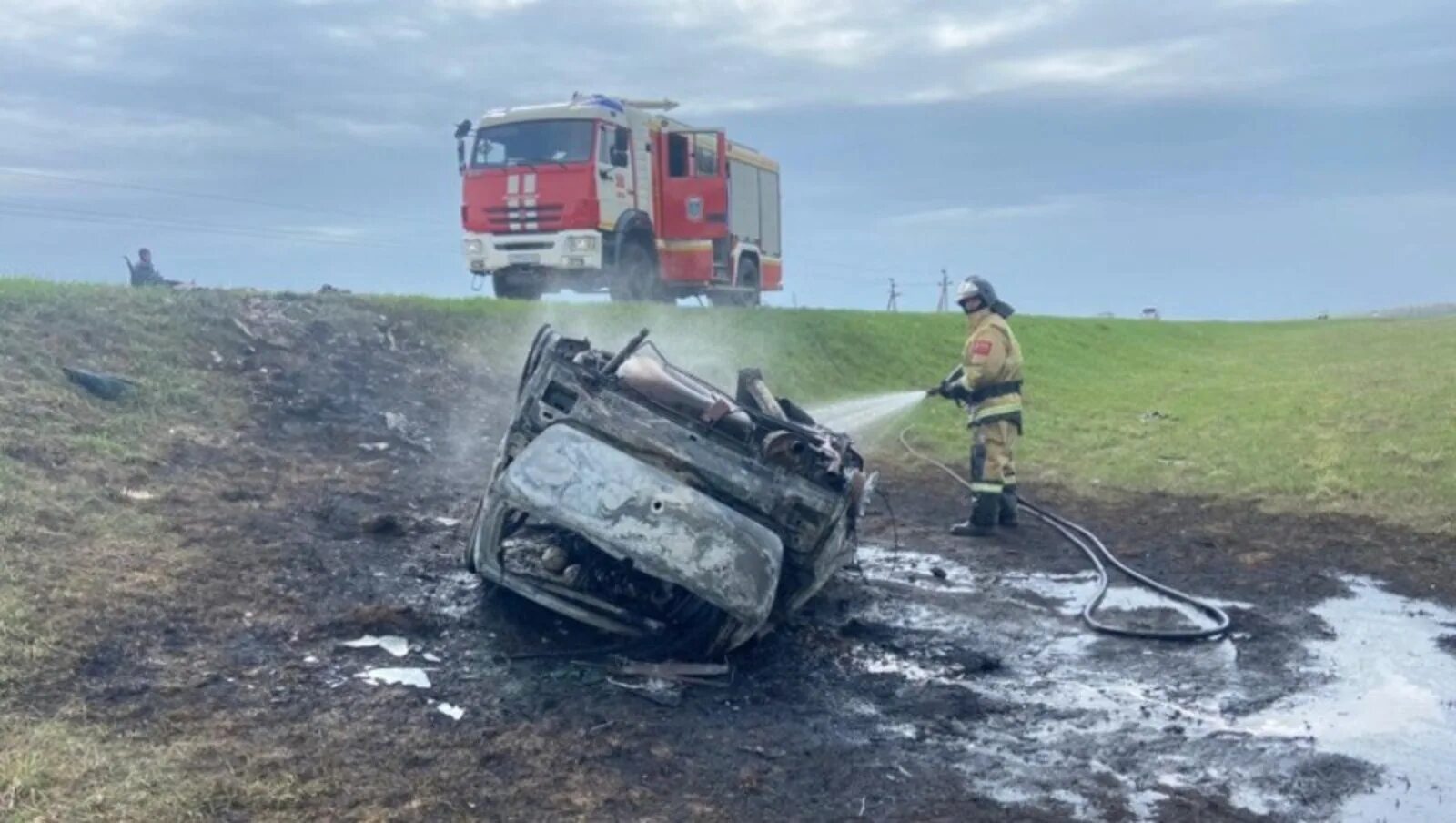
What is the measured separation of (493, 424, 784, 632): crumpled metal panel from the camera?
4.98 meters

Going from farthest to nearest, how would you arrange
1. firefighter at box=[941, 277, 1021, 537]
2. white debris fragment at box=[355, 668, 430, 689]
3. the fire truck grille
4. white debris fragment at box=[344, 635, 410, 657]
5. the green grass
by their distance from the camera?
the fire truck grille < the green grass < firefighter at box=[941, 277, 1021, 537] < white debris fragment at box=[344, 635, 410, 657] < white debris fragment at box=[355, 668, 430, 689]

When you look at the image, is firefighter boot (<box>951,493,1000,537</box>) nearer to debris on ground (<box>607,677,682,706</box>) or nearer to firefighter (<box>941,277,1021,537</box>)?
firefighter (<box>941,277,1021,537</box>)

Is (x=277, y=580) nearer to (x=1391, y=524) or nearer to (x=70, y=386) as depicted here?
(x=70, y=386)

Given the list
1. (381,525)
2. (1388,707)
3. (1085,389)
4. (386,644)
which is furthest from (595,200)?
(1388,707)

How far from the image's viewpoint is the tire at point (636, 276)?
680 inches

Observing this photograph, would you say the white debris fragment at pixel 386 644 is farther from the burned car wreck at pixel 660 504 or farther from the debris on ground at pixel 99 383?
the debris on ground at pixel 99 383

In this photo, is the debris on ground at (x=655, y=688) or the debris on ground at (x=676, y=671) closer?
the debris on ground at (x=655, y=688)

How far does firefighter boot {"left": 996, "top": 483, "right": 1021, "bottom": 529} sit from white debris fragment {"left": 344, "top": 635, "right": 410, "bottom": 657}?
523 cm

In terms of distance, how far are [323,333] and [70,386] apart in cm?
287

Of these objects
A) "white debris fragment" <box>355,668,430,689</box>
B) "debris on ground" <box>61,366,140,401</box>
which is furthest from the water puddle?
"debris on ground" <box>61,366,140,401</box>

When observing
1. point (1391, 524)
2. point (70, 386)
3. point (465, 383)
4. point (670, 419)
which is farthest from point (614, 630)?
point (1391, 524)

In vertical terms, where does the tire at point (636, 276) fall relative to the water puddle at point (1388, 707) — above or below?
above

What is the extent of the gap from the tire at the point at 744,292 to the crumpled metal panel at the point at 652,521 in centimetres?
1507

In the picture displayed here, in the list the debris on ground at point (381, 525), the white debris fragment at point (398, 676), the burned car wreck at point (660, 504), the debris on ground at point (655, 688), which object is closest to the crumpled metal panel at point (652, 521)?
the burned car wreck at point (660, 504)
